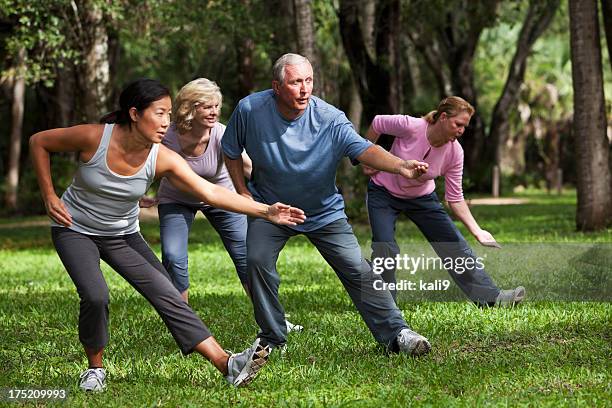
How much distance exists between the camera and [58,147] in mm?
6578

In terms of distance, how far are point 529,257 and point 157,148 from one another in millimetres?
7840

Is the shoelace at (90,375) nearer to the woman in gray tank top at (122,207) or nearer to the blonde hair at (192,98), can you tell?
the woman in gray tank top at (122,207)

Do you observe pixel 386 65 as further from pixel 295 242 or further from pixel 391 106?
pixel 295 242

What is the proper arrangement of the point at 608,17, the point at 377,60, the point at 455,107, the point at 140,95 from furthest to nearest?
the point at 377,60 < the point at 608,17 < the point at 455,107 < the point at 140,95

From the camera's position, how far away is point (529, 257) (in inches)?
531

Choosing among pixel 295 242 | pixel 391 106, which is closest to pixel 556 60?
pixel 391 106

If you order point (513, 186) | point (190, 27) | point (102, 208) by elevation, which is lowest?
point (513, 186)

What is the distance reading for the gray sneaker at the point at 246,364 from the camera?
6316 millimetres

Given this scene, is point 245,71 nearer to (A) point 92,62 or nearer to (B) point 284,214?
(A) point 92,62

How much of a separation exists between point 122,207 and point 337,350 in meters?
1.93

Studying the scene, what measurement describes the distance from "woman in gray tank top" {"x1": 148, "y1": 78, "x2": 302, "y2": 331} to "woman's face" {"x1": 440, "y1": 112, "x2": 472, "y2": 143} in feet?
5.09

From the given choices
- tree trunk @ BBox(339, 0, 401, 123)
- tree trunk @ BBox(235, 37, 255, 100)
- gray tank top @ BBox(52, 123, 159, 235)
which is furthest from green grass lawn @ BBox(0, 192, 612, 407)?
tree trunk @ BBox(235, 37, 255, 100)

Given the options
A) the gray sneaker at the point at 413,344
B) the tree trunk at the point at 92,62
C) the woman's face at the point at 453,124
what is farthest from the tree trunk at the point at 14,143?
the gray sneaker at the point at 413,344

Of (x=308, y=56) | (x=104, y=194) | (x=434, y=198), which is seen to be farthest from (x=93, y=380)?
(x=308, y=56)
